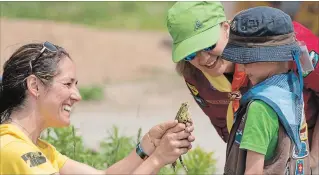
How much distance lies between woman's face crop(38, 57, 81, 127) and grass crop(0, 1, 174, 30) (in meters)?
11.4

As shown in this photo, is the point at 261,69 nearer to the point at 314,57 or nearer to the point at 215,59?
the point at 215,59

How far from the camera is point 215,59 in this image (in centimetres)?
441

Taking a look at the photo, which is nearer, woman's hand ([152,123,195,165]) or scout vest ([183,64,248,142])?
woman's hand ([152,123,195,165])

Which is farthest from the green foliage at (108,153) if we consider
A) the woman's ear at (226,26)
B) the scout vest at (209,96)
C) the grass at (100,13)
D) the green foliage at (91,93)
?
the grass at (100,13)

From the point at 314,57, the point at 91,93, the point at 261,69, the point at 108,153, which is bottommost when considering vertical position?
the point at 91,93

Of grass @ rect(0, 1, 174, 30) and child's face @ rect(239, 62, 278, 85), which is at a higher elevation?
child's face @ rect(239, 62, 278, 85)

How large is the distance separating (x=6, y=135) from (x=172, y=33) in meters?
1.17

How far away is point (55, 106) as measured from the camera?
12.7 ft

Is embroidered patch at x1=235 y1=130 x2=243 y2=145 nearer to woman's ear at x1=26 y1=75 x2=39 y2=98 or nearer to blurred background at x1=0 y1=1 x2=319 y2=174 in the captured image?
woman's ear at x1=26 y1=75 x2=39 y2=98

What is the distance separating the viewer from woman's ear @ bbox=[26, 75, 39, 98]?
377cm

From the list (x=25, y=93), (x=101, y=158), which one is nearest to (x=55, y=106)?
(x=25, y=93)

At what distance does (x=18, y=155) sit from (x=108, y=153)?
7.10 ft

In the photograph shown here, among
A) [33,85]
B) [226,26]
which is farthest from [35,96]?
[226,26]

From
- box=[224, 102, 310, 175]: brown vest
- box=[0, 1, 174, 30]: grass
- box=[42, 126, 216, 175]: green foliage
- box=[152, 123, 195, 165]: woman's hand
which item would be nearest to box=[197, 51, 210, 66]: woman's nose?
box=[152, 123, 195, 165]: woman's hand
